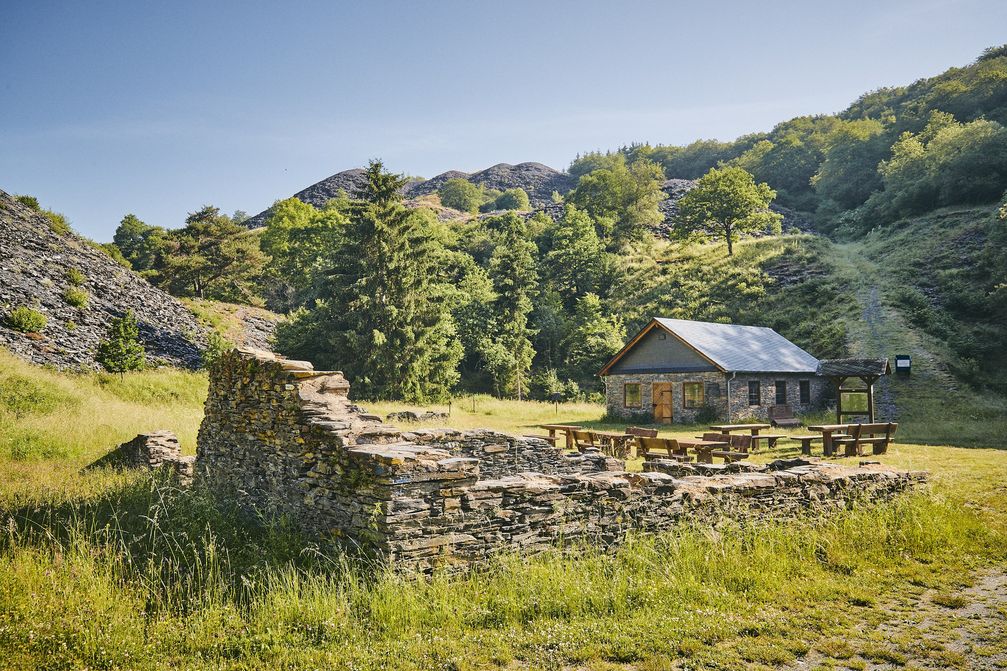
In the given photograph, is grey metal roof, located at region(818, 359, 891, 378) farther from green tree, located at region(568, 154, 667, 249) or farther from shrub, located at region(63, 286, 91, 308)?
green tree, located at region(568, 154, 667, 249)

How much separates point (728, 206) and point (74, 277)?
5625 centimetres

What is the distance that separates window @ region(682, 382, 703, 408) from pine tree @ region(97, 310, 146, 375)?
82.1 ft

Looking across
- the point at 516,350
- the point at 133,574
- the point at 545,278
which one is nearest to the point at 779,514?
the point at 133,574

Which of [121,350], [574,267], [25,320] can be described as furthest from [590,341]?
[25,320]

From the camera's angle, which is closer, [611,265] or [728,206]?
[611,265]

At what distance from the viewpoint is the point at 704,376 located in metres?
29.8

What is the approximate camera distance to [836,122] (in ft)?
339

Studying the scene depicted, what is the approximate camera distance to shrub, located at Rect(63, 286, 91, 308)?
29484 mm

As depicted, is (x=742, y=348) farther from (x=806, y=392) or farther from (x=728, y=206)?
(x=728, y=206)

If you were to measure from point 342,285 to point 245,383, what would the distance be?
31.3 metres

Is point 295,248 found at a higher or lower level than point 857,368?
higher

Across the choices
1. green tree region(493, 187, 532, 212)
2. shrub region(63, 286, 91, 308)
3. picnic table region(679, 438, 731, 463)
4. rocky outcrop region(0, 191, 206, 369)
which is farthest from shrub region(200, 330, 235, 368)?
green tree region(493, 187, 532, 212)

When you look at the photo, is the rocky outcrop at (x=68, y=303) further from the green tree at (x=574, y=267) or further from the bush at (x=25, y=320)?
the green tree at (x=574, y=267)

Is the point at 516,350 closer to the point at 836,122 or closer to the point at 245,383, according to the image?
the point at 245,383
